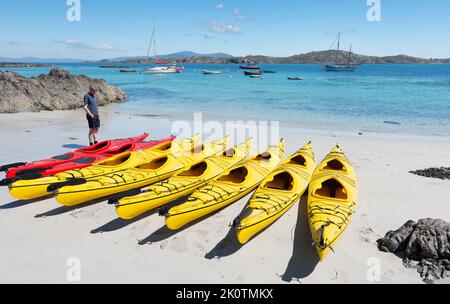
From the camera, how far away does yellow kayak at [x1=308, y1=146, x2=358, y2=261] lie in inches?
178

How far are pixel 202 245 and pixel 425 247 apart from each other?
342 cm

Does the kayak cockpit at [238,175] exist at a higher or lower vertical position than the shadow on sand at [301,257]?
higher

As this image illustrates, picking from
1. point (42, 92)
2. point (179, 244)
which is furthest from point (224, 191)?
point (42, 92)

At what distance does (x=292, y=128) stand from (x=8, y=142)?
1196cm

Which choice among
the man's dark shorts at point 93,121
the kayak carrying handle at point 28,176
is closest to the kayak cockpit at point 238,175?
the kayak carrying handle at point 28,176

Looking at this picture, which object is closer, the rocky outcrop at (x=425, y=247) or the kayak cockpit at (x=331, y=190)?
the rocky outcrop at (x=425, y=247)

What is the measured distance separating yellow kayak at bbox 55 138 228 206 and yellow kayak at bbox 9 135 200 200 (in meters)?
0.17

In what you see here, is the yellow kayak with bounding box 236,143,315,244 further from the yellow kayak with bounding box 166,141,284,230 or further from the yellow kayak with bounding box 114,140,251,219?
the yellow kayak with bounding box 114,140,251,219

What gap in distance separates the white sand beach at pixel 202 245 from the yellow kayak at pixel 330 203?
0.45 metres

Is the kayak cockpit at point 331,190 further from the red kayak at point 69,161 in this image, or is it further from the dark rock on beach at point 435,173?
the red kayak at point 69,161

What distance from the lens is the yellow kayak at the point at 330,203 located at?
452 centimetres
